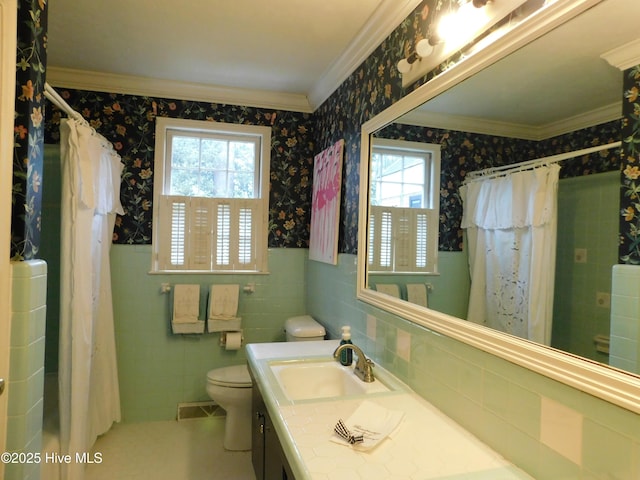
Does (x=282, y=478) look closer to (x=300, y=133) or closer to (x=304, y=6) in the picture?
(x=304, y=6)

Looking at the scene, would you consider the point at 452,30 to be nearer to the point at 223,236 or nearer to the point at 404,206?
the point at 404,206

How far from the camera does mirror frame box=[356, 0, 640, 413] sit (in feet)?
2.75

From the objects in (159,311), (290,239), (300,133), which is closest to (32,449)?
(159,311)

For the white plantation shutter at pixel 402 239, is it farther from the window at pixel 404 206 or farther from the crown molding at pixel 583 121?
the crown molding at pixel 583 121

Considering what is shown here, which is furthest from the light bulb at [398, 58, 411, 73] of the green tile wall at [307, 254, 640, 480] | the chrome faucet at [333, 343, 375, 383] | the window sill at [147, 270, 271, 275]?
the window sill at [147, 270, 271, 275]

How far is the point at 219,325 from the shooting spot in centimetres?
292

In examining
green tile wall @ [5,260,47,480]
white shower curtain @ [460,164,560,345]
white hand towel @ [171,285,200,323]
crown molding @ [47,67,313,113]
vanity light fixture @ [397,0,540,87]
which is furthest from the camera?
white hand towel @ [171,285,200,323]

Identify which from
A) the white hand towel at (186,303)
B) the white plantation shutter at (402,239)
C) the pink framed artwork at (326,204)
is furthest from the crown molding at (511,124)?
the white hand towel at (186,303)

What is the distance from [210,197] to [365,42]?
157 centimetres

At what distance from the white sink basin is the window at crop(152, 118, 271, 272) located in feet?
4.38

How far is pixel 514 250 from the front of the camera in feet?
3.86

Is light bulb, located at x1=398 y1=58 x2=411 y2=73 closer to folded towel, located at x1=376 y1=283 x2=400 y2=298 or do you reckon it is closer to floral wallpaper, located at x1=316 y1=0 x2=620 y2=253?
floral wallpaper, located at x1=316 y1=0 x2=620 y2=253

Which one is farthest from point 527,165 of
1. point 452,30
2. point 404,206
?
point 404,206

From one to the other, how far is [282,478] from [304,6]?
1.99 meters
